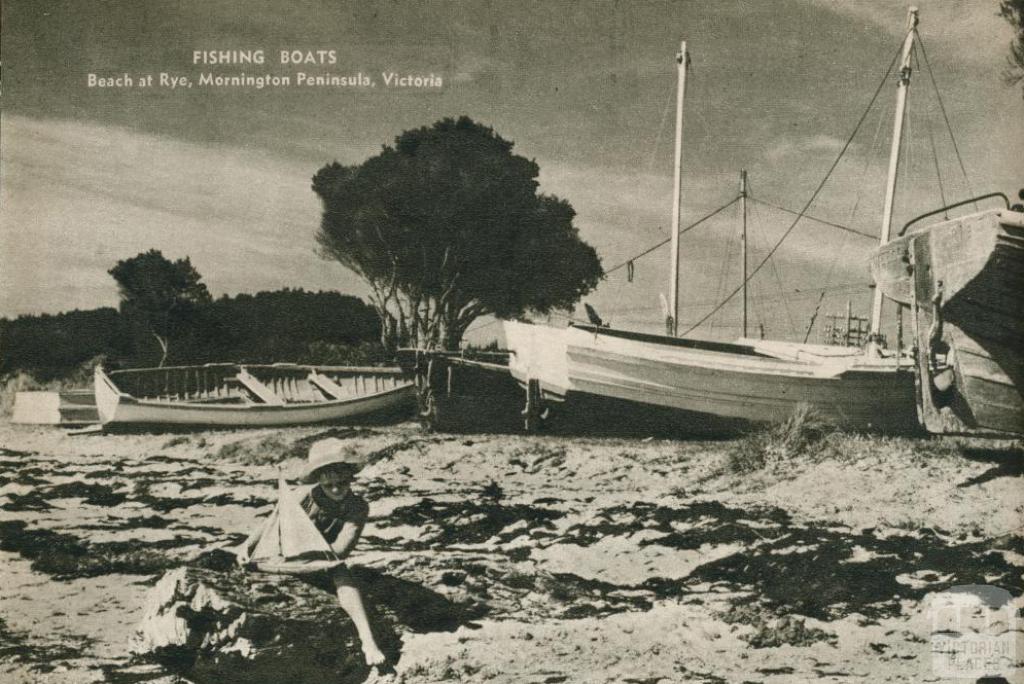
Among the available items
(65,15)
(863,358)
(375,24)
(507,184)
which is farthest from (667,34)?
(65,15)

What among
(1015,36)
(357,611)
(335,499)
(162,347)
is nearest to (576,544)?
(357,611)

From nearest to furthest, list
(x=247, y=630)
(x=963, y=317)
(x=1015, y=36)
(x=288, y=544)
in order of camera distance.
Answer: (x=247, y=630) → (x=288, y=544) → (x=963, y=317) → (x=1015, y=36)

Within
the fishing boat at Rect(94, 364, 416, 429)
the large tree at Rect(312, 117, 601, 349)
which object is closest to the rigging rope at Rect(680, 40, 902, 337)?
the large tree at Rect(312, 117, 601, 349)

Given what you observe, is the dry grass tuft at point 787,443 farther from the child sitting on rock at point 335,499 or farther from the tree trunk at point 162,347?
the tree trunk at point 162,347

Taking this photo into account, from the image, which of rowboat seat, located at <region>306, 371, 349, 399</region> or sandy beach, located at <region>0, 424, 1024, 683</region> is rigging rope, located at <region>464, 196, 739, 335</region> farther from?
Answer: rowboat seat, located at <region>306, 371, 349, 399</region>

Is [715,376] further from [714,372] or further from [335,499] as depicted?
[335,499]

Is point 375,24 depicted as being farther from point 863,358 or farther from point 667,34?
point 863,358
